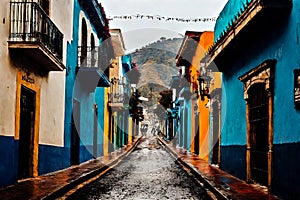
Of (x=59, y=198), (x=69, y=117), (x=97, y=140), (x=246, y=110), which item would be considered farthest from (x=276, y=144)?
(x=97, y=140)

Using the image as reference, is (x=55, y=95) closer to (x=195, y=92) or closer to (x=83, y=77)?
(x=83, y=77)

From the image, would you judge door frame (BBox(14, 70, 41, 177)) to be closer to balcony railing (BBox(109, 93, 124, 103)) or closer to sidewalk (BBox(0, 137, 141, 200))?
sidewalk (BBox(0, 137, 141, 200))

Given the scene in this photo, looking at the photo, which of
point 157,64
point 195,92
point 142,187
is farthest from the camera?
point 157,64

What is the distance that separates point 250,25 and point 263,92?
154 centimetres

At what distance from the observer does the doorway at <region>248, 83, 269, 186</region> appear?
10500 millimetres

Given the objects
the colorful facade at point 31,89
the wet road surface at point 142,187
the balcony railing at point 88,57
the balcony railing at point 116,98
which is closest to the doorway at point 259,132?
the wet road surface at point 142,187

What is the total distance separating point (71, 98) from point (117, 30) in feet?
44.7

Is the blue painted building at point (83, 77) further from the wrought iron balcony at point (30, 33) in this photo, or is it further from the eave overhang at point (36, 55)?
the wrought iron balcony at point (30, 33)

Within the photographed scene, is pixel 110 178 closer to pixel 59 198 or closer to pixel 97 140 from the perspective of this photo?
pixel 59 198

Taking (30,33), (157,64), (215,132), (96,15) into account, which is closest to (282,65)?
(30,33)

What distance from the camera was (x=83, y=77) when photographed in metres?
18.0

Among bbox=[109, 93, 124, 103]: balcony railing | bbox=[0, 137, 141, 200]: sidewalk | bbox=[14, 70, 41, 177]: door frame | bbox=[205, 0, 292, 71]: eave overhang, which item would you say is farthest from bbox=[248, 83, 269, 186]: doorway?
bbox=[109, 93, 124, 103]: balcony railing

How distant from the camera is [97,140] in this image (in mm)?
22953

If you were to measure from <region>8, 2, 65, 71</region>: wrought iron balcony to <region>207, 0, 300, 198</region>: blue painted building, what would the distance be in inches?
173
